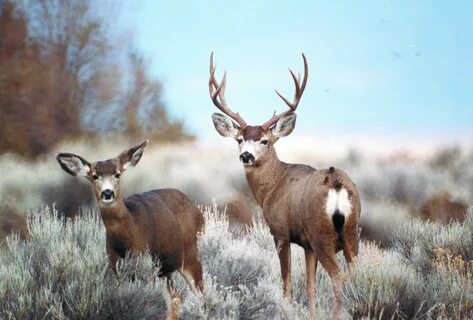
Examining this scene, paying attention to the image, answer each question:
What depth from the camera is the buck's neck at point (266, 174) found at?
977 centimetres

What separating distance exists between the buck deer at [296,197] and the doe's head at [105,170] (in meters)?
1.46

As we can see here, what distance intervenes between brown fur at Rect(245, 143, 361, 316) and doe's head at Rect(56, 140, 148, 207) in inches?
65.2

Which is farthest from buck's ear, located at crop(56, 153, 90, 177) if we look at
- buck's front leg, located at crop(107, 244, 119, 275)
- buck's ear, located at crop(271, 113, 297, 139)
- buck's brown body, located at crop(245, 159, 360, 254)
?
buck's ear, located at crop(271, 113, 297, 139)

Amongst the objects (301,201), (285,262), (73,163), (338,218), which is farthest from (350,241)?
(73,163)

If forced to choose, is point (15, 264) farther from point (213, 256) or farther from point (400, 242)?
point (400, 242)

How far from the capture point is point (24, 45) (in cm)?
1730

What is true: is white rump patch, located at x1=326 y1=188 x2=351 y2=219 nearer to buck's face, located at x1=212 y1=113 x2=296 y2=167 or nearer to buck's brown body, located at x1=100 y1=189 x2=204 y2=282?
buck's face, located at x1=212 y1=113 x2=296 y2=167

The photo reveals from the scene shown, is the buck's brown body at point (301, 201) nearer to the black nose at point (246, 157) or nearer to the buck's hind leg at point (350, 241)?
the buck's hind leg at point (350, 241)

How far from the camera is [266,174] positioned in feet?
32.2

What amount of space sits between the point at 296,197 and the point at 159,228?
4.68 feet

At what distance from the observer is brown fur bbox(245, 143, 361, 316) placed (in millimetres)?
8422

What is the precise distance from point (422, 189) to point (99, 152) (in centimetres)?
686

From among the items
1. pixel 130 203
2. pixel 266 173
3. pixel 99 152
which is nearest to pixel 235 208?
pixel 99 152

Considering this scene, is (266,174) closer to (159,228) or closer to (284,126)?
(284,126)
